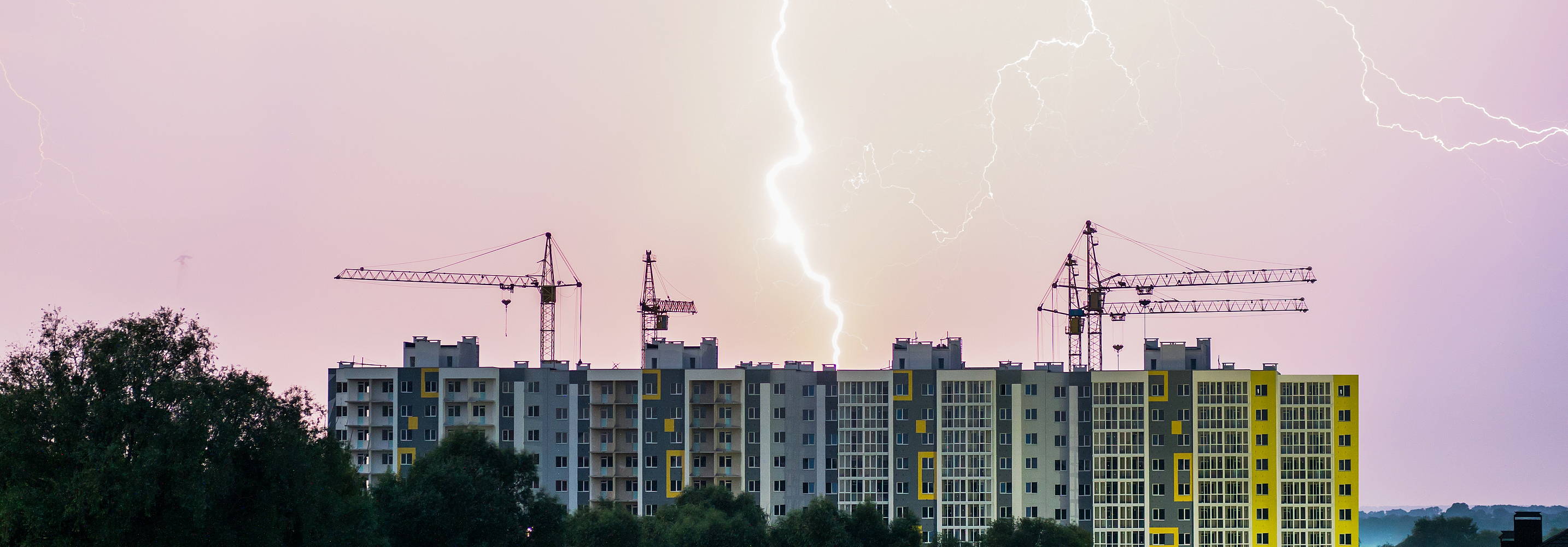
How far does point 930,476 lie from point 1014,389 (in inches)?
330

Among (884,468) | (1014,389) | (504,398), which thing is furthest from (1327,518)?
(504,398)

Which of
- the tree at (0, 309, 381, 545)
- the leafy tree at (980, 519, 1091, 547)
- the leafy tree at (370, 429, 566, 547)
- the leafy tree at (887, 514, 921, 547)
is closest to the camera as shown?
the tree at (0, 309, 381, 545)

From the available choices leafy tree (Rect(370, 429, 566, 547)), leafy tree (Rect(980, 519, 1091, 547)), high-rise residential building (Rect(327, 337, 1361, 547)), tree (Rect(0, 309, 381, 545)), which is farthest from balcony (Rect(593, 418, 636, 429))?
tree (Rect(0, 309, 381, 545))

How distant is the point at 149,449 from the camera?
4666 centimetres

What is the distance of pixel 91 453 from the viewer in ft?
Result: 152

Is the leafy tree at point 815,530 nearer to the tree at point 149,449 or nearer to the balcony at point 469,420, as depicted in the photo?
the tree at point 149,449

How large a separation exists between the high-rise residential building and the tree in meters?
57.1

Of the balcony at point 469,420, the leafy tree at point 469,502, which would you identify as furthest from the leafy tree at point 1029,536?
the balcony at point 469,420

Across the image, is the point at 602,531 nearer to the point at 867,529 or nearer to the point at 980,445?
the point at 867,529

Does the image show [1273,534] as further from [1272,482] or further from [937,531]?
[937,531]

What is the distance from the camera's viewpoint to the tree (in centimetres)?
4638

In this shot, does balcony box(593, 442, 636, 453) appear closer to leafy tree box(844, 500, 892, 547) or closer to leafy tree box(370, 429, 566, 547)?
leafy tree box(844, 500, 892, 547)

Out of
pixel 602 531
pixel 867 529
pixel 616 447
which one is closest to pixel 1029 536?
pixel 867 529

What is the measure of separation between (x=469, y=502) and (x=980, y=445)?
49.1 metres
